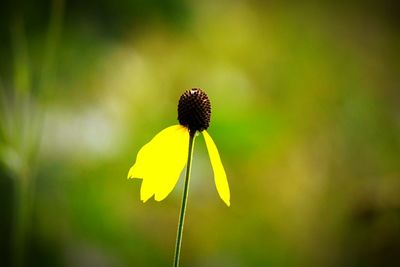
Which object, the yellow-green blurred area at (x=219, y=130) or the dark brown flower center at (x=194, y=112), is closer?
the dark brown flower center at (x=194, y=112)

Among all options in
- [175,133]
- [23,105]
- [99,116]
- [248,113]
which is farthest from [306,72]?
[175,133]

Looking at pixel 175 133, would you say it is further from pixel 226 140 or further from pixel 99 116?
pixel 226 140

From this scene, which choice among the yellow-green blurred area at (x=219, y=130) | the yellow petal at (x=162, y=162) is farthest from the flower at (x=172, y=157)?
the yellow-green blurred area at (x=219, y=130)

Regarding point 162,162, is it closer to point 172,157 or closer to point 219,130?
point 172,157

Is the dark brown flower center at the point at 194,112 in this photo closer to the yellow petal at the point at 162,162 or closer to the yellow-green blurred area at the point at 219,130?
the yellow petal at the point at 162,162

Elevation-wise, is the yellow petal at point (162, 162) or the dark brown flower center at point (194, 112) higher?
the dark brown flower center at point (194, 112)

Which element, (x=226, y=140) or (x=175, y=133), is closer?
(x=175, y=133)
